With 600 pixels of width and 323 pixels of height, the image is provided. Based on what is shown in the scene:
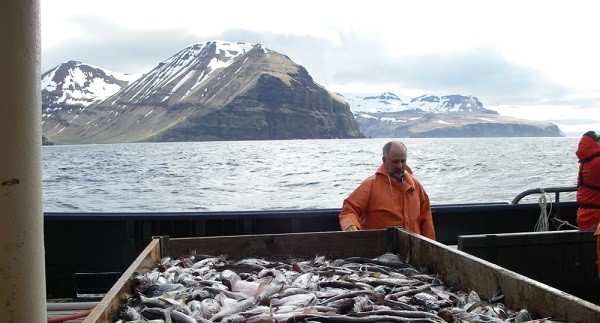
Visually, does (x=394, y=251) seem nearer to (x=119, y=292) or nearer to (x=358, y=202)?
(x=358, y=202)

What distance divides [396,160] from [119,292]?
3.51 metres

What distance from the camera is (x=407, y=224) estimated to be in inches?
257

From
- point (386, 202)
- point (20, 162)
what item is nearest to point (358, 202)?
point (386, 202)

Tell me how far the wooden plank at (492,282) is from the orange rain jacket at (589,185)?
2.78 m

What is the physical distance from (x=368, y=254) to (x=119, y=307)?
8.91 ft

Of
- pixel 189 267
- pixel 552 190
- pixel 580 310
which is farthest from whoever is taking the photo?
pixel 552 190

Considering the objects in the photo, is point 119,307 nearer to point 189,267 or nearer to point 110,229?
point 189,267

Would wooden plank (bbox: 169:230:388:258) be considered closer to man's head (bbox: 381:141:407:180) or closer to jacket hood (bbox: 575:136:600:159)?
man's head (bbox: 381:141:407:180)

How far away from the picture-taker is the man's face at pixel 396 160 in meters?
6.45

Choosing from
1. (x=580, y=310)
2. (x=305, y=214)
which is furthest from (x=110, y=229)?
(x=580, y=310)

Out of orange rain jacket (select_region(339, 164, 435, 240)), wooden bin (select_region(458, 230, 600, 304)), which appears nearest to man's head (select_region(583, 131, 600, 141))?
wooden bin (select_region(458, 230, 600, 304))

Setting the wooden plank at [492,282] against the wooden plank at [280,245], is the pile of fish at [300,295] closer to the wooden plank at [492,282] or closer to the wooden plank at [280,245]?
the wooden plank at [492,282]

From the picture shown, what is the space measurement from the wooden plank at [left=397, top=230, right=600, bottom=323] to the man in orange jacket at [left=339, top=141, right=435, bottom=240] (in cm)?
72

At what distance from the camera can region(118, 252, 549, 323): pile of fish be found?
381 cm
